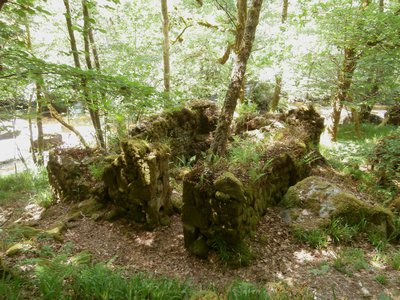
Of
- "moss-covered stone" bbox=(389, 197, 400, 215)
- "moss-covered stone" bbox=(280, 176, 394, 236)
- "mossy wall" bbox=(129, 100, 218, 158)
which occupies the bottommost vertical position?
"moss-covered stone" bbox=(389, 197, 400, 215)

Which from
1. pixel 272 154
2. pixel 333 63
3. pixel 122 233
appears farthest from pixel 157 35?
pixel 122 233

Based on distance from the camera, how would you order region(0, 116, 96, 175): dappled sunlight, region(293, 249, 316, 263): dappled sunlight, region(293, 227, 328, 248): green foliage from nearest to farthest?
region(293, 249, 316, 263): dappled sunlight, region(293, 227, 328, 248): green foliage, region(0, 116, 96, 175): dappled sunlight

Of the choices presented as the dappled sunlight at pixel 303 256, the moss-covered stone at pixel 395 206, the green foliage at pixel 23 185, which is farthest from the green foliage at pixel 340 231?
the green foliage at pixel 23 185

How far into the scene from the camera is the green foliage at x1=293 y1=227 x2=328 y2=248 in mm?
5281

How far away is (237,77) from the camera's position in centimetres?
589

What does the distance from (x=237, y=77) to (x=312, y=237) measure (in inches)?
147

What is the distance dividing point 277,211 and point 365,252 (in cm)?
190

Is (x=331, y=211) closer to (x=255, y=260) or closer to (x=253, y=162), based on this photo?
(x=253, y=162)

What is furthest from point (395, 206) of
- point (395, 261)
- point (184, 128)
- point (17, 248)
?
point (17, 248)

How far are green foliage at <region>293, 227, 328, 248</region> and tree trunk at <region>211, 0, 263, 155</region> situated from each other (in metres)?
2.39

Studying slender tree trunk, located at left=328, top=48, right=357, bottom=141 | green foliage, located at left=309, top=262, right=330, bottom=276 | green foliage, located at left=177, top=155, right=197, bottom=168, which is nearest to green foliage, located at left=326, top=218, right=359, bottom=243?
green foliage, located at left=309, top=262, right=330, bottom=276

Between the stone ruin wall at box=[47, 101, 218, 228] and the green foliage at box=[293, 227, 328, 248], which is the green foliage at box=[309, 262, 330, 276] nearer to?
the green foliage at box=[293, 227, 328, 248]

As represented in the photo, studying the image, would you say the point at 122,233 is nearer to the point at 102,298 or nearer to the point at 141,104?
the point at 102,298

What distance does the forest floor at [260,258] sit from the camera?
13.8ft
